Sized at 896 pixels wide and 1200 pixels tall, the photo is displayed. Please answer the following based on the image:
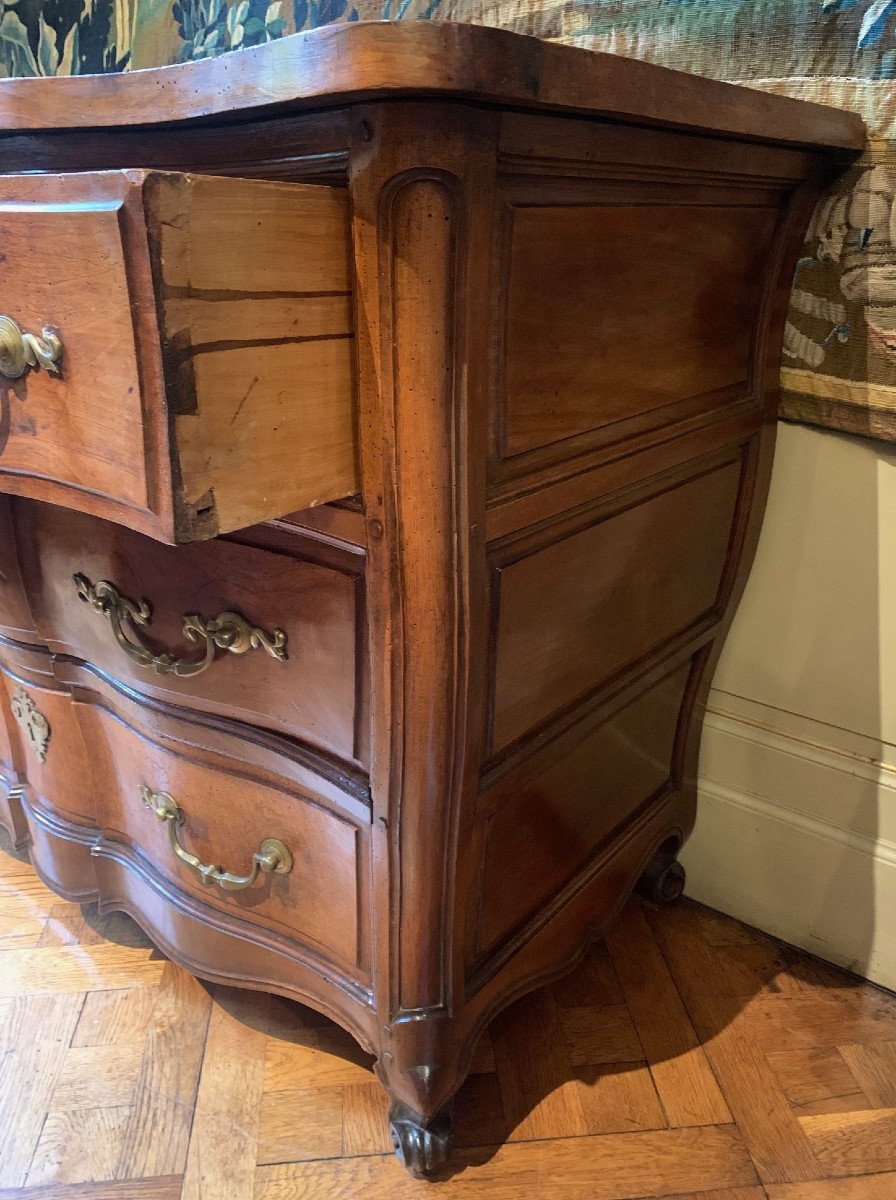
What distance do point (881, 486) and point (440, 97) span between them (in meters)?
0.58

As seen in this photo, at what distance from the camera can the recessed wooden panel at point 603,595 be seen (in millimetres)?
582

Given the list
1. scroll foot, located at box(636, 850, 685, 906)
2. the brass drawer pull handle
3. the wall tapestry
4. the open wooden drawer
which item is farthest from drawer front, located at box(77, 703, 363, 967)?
the wall tapestry

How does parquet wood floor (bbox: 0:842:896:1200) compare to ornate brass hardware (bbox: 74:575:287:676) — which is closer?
ornate brass hardware (bbox: 74:575:287:676)

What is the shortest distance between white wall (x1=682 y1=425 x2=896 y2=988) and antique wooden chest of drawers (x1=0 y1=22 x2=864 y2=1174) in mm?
56

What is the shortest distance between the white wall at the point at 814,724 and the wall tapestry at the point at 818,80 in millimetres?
65

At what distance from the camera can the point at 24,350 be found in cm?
43

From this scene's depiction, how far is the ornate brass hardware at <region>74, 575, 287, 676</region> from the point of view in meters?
0.61

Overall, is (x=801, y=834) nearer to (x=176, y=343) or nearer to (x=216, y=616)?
(x=216, y=616)

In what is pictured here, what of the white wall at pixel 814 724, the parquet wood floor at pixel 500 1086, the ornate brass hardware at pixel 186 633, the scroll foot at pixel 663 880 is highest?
the ornate brass hardware at pixel 186 633

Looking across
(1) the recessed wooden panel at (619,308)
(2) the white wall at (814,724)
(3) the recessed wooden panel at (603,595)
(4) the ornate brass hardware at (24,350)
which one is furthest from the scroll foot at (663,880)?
(4) the ornate brass hardware at (24,350)

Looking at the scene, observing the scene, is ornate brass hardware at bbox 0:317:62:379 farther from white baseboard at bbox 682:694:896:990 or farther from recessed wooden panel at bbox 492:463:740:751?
white baseboard at bbox 682:694:896:990

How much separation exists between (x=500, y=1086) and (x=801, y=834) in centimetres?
41

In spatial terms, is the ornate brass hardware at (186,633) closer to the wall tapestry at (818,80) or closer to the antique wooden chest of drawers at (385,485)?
the antique wooden chest of drawers at (385,485)

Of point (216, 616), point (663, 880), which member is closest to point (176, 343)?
point (216, 616)
